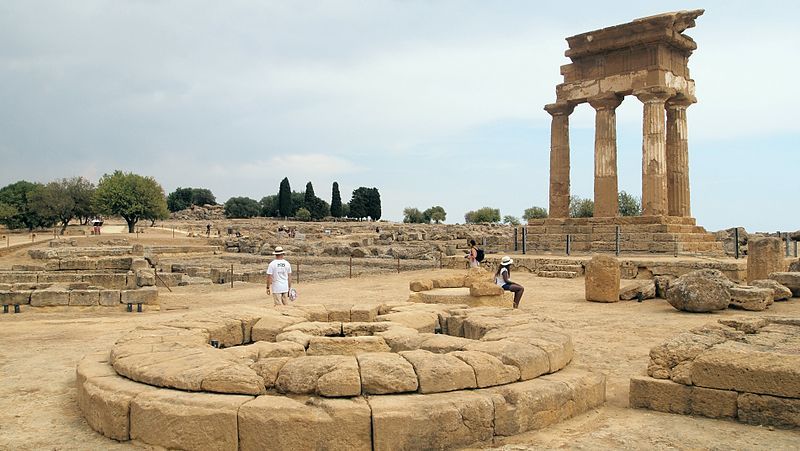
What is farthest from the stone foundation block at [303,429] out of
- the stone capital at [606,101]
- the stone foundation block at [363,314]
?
the stone capital at [606,101]

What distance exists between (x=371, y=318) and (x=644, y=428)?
4789 mm

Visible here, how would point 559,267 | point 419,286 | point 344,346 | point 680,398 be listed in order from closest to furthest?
point 680,398 < point 344,346 < point 419,286 < point 559,267

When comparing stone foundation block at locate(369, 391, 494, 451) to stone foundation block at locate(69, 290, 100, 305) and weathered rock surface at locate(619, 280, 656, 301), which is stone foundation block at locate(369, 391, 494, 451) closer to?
weathered rock surface at locate(619, 280, 656, 301)

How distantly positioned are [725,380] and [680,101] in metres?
21.6

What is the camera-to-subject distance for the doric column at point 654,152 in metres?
22.2

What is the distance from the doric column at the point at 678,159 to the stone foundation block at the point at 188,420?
23.3 m

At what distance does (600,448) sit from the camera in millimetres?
4551

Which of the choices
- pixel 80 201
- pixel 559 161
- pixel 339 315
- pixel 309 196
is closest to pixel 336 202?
pixel 309 196

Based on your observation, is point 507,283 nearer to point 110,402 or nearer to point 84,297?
point 110,402

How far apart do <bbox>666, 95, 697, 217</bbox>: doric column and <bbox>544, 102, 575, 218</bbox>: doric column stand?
409 cm

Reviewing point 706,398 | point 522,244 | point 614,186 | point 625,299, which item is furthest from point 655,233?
point 706,398

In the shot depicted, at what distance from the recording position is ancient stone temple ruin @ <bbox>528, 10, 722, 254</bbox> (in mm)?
A: 21734

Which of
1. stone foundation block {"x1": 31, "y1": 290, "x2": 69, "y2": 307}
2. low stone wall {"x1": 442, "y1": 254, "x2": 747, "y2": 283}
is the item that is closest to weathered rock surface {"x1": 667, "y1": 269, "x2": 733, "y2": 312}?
low stone wall {"x1": 442, "y1": 254, "x2": 747, "y2": 283}

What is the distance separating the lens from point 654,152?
22391 millimetres
